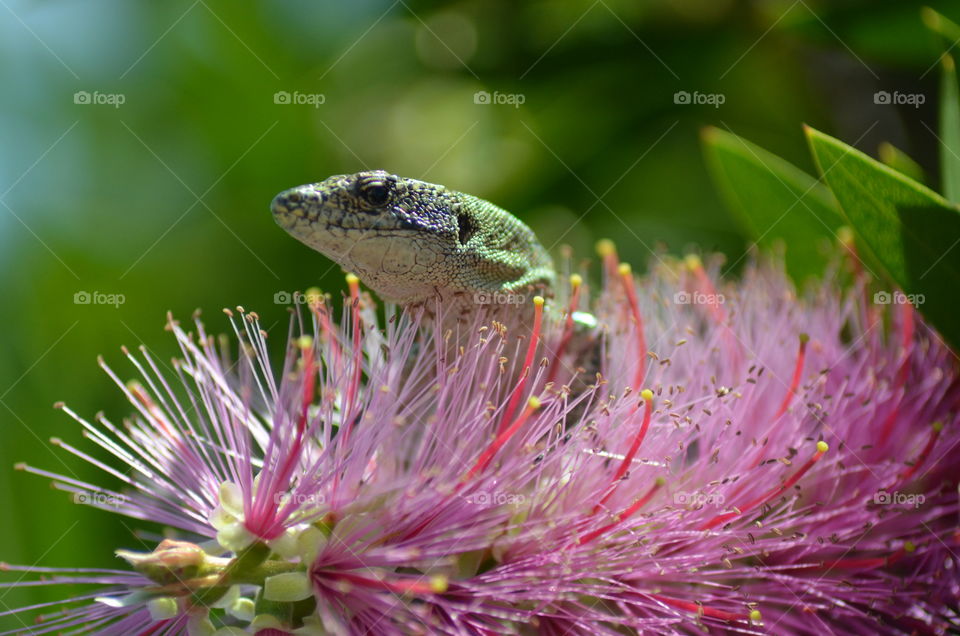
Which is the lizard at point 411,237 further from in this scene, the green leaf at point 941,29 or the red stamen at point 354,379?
the green leaf at point 941,29

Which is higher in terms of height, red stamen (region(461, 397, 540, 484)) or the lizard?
the lizard

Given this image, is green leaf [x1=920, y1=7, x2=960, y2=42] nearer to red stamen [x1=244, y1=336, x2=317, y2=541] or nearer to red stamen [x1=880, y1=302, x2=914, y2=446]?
red stamen [x1=880, y1=302, x2=914, y2=446]

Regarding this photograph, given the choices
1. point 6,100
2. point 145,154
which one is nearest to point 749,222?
point 145,154

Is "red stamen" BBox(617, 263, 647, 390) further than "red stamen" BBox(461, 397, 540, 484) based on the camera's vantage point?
Yes

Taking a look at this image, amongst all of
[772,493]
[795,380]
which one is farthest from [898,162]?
[772,493]

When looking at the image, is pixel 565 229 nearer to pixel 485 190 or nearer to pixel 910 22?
pixel 485 190

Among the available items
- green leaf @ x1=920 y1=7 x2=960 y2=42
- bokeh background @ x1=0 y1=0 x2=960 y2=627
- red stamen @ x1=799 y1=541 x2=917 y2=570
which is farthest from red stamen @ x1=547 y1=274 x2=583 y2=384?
→ bokeh background @ x1=0 y1=0 x2=960 y2=627
